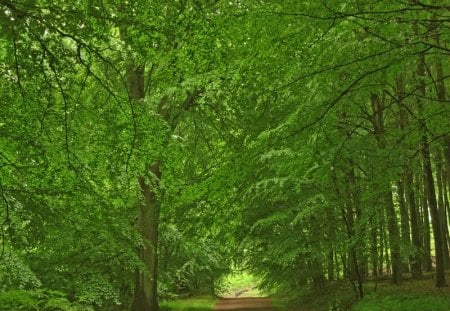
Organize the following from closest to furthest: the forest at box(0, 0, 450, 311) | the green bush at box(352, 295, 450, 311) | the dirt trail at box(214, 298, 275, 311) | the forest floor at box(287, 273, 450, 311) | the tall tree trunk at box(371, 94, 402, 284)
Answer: the forest at box(0, 0, 450, 311) → the green bush at box(352, 295, 450, 311) → the forest floor at box(287, 273, 450, 311) → the tall tree trunk at box(371, 94, 402, 284) → the dirt trail at box(214, 298, 275, 311)

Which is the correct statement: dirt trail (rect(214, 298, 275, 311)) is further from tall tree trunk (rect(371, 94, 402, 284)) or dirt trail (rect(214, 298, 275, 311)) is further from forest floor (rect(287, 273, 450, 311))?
tall tree trunk (rect(371, 94, 402, 284))

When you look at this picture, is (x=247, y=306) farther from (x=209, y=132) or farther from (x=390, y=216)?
(x=390, y=216)

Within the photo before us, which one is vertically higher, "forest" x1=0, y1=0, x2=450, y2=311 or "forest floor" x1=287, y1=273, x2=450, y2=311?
"forest" x1=0, y1=0, x2=450, y2=311

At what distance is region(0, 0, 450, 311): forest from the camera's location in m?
5.50

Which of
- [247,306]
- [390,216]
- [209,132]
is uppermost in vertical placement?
[209,132]

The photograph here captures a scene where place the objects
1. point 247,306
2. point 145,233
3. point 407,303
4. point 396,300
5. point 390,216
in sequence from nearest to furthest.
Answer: point 407,303 → point 396,300 → point 390,216 → point 145,233 → point 247,306

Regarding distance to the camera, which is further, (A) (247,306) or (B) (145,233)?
(A) (247,306)

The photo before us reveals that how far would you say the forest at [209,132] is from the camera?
18.1 ft

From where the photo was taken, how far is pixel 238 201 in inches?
519

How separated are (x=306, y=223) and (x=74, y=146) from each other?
7893 millimetres

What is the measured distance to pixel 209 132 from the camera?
16453mm

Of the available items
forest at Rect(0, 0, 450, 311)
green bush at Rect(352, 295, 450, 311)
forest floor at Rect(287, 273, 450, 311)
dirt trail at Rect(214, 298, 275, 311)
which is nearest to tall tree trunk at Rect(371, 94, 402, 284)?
forest at Rect(0, 0, 450, 311)

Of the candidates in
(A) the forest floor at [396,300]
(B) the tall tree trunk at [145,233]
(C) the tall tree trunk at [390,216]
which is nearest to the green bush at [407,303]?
(A) the forest floor at [396,300]

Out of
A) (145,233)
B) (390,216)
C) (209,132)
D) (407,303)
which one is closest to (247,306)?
(145,233)
